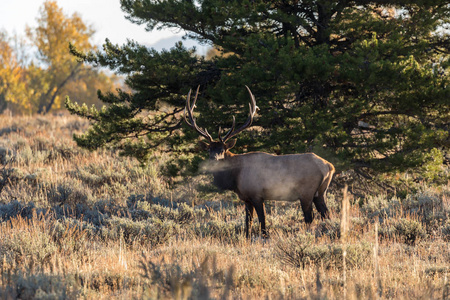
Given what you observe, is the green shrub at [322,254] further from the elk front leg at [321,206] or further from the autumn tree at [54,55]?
the autumn tree at [54,55]

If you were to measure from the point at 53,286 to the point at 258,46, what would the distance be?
6543mm

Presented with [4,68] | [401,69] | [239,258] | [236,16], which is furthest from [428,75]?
[4,68]

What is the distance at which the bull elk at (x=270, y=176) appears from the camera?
7.47 meters

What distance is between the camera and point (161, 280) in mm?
3938

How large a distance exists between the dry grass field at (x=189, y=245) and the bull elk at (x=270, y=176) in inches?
23.0

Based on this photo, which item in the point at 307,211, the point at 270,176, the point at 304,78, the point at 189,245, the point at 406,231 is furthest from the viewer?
the point at 304,78

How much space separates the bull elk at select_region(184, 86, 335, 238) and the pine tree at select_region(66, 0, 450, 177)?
1.40 metres

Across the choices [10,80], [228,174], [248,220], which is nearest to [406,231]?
[248,220]

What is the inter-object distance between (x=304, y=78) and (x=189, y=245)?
4369 millimetres

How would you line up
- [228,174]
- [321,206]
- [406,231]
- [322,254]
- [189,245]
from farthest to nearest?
[321,206]
[228,174]
[406,231]
[189,245]
[322,254]

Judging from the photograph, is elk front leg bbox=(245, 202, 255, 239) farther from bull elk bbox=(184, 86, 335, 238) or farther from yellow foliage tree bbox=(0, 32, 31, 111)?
yellow foliage tree bbox=(0, 32, 31, 111)

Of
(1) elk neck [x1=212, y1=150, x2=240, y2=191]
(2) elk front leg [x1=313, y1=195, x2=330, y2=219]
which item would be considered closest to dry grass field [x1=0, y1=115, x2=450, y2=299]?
(2) elk front leg [x1=313, y1=195, x2=330, y2=219]

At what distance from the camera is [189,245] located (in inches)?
255

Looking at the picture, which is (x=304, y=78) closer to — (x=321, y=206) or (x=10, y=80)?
(x=321, y=206)
